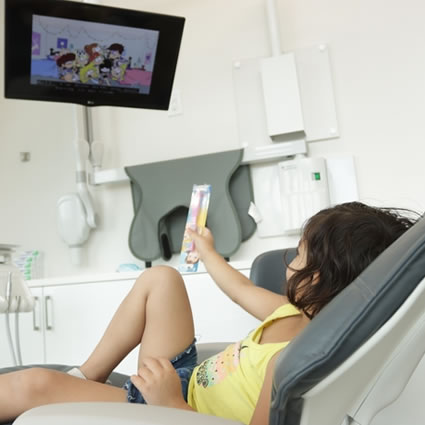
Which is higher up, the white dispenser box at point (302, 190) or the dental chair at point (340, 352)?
the white dispenser box at point (302, 190)

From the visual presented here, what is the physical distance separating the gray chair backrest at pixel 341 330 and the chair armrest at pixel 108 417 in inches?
3.1

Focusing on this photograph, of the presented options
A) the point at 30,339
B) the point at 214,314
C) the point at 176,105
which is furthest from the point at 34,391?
the point at 176,105

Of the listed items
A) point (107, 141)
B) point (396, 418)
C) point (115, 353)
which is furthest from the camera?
point (107, 141)

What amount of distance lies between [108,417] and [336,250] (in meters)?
0.49

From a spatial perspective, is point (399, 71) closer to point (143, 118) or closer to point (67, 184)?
point (143, 118)

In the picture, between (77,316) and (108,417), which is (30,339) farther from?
(108,417)

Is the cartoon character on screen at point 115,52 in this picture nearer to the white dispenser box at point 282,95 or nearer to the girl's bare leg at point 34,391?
the white dispenser box at point 282,95

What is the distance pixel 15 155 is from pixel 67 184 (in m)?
0.31

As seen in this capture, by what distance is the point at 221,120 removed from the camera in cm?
222

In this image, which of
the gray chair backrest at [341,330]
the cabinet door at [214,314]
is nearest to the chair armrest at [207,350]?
the cabinet door at [214,314]

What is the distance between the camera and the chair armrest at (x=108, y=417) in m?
0.45

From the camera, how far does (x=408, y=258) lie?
42cm

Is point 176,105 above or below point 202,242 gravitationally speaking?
above

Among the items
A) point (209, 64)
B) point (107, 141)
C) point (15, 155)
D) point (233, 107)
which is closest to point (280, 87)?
point (233, 107)
